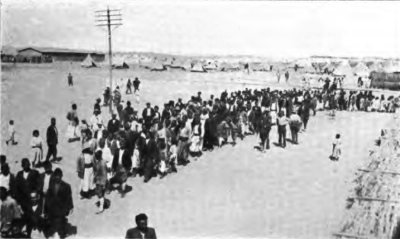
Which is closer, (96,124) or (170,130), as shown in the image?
(96,124)

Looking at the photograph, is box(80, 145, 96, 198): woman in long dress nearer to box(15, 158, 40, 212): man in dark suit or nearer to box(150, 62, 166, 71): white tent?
box(15, 158, 40, 212): man in dark suit

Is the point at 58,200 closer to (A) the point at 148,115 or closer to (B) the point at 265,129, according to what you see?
(A) the point at 148,115

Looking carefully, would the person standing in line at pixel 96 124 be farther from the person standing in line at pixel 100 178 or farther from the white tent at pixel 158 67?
the white tent at pixel 158 67

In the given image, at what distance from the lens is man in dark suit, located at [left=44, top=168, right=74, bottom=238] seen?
6.10 meters

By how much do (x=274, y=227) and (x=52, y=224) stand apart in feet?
6.11

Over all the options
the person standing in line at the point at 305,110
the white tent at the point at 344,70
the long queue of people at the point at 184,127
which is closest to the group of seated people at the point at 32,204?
the long queue of people at the point at 184,127

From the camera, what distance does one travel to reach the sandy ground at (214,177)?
620 cm

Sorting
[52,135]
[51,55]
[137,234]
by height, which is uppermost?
[51,55]

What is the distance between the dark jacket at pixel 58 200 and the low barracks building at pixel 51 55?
1.04 meters

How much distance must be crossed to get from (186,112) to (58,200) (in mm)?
1316

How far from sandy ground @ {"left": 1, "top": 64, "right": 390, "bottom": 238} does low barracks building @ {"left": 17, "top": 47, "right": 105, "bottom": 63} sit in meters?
0.07

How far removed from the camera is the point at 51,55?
6219mm

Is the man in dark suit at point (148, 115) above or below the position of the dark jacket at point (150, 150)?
above

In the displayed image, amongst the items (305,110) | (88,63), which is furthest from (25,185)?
(305,110)
